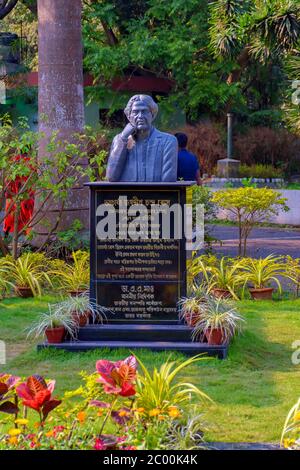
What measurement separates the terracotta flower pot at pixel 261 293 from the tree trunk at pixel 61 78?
3.45m

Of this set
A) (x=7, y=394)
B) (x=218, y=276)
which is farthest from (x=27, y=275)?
(x=7, y=394)

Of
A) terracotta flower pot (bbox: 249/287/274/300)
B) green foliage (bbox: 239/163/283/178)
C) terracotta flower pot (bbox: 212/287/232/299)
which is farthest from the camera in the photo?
green foliage (bbox: 239/163/283/178)

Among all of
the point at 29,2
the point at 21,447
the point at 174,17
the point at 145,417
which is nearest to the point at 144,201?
the point at 145,417

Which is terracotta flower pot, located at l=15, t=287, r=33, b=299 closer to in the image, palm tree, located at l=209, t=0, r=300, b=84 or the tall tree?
palm tree, located at l=209, t=0, r=300, b=84

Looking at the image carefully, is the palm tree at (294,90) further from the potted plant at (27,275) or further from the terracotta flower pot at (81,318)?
the terracotta flower pot at (81,318)

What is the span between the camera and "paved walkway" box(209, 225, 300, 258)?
49.1 ft

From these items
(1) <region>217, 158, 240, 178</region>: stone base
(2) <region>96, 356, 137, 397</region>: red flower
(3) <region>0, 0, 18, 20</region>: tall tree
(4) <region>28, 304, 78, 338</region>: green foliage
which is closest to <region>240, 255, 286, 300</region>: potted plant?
(4) <region>28, 304, 78, 338</region>: green foliage

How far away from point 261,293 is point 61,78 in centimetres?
469

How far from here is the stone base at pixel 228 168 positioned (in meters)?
24.0

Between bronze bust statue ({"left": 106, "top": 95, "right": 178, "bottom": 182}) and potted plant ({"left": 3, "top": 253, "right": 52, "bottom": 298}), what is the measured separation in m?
2.77

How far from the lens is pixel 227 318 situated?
8.01m

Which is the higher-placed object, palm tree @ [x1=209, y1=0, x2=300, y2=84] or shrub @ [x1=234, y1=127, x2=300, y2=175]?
palm tree @ [x1=209, y1=0, x2=300, y2=84]

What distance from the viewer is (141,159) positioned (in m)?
8.56
